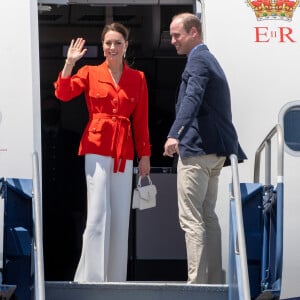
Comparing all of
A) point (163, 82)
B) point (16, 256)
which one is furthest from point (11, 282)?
point (163, 82)

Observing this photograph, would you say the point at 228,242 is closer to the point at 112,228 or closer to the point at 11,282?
the point at 112,228

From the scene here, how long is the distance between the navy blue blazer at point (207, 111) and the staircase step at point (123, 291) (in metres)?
0.92

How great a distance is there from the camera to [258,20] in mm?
7758

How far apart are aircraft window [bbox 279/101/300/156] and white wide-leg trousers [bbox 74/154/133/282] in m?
1.36

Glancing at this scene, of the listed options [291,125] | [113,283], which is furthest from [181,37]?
[113,283]

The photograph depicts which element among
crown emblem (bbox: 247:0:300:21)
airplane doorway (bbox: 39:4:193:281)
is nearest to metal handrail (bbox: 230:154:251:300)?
crown emblem (bbox: 247:0:300:21)

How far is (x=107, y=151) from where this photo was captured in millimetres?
7105

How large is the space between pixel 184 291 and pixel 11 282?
3.89 feet

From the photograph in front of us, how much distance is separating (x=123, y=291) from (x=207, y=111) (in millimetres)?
1368

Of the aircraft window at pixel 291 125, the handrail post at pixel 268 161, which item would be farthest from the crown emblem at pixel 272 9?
the handrail post at pixel 268 161

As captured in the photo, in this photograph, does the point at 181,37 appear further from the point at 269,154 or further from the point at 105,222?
the point at 105,222

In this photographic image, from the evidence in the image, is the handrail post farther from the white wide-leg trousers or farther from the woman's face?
the woman's face

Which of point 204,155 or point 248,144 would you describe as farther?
point 248,144

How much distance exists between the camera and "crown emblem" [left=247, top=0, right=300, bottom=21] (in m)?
7.77
